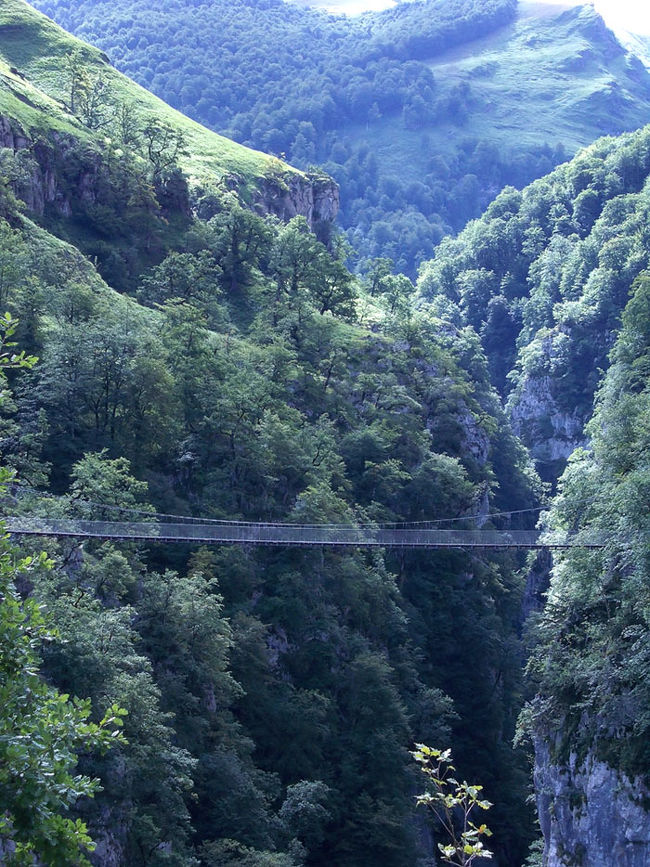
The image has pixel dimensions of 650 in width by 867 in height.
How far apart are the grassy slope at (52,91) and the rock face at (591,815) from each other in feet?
128

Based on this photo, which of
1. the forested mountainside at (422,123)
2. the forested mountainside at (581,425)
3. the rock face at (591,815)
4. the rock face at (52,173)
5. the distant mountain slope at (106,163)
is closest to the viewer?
the rock face at (591,815)

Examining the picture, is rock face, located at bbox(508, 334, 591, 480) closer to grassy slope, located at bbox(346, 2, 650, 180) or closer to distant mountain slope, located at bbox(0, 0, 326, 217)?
distant mountain slope, located at bbox(0, 0, 326, 217)

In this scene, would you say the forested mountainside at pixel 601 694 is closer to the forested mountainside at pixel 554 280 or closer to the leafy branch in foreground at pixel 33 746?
the leafy branch in foreground at pixel 33 746

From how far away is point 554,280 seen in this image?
97188 millimetres

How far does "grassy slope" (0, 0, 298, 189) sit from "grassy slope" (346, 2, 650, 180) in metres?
102

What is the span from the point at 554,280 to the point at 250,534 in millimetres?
67835

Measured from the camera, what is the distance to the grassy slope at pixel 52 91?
59.0 m

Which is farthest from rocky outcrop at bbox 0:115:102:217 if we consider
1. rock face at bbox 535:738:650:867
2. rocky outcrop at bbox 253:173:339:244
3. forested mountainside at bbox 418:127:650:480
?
forested mountainside at bbox 418:127:650:480

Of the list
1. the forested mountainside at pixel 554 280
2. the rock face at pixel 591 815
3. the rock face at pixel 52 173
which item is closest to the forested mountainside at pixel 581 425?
the rock face at pixel 591 815

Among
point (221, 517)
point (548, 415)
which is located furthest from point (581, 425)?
point (221, 517)

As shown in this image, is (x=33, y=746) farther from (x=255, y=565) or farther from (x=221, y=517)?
(x=255, y=565)

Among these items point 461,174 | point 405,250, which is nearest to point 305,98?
point 461,174

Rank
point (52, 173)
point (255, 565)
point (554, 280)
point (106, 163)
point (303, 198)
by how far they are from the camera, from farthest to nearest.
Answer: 1. point (554, 280)
2. point (303, 198)
3. point (106, 163)
4. point (52, 173)
5. point (255, 565)

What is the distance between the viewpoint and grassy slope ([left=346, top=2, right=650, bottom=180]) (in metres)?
180
